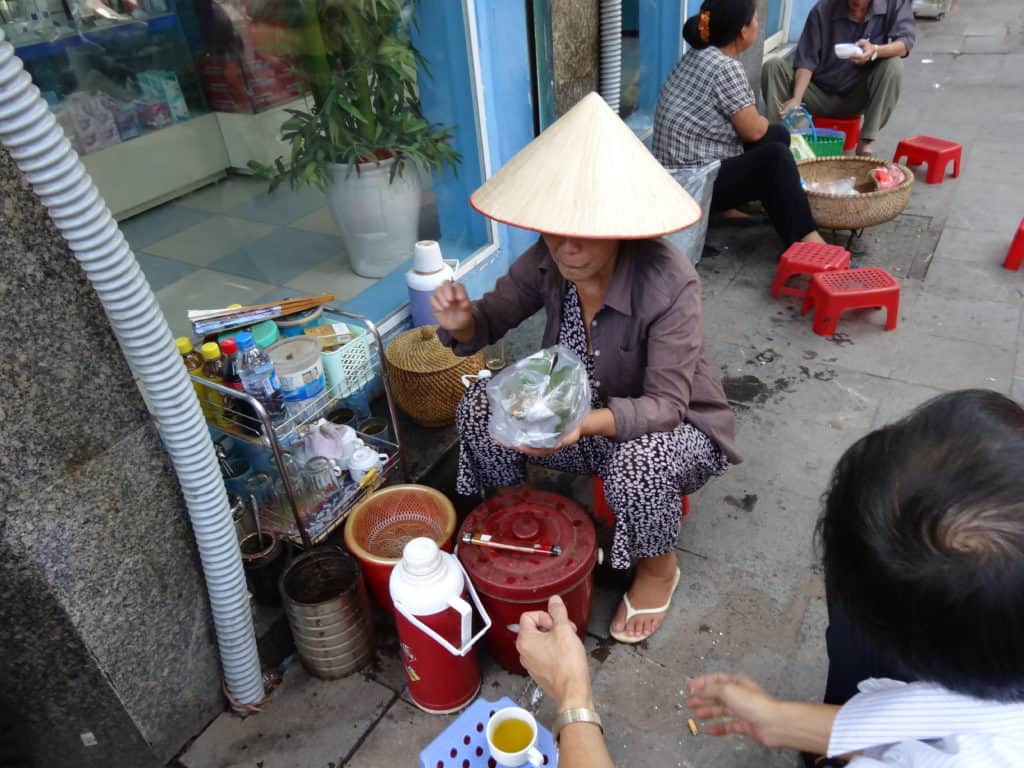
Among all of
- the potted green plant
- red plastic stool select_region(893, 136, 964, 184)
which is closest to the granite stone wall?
the potted green plant

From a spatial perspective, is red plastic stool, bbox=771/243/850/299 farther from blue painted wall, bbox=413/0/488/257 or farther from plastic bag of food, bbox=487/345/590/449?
plastic bag of food, bbox=487/345/590/449

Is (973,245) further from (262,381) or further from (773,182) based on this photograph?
(262,381)

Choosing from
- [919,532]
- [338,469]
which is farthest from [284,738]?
[919,532]

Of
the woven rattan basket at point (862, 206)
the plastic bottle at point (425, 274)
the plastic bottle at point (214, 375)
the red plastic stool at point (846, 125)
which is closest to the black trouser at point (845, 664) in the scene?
the plastic bottle at point (214, 375)

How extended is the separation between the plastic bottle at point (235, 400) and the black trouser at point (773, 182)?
116 inches

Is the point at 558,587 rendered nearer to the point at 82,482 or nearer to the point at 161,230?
the point at 82,482

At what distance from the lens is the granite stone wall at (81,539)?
4.36 feet

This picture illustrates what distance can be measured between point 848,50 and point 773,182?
1.61m

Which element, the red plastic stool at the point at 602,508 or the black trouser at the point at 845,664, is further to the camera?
the red plastic stool at the point at 602,508

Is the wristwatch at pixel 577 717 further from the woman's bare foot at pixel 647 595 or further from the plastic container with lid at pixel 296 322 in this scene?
the plastic container with lid at pixel 296 322

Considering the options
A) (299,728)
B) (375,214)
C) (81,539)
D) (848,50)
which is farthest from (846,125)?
(81,539)

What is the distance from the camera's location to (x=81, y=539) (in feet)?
4.89

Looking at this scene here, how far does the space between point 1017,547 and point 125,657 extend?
1.76 meters

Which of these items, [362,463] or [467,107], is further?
[467,107]
